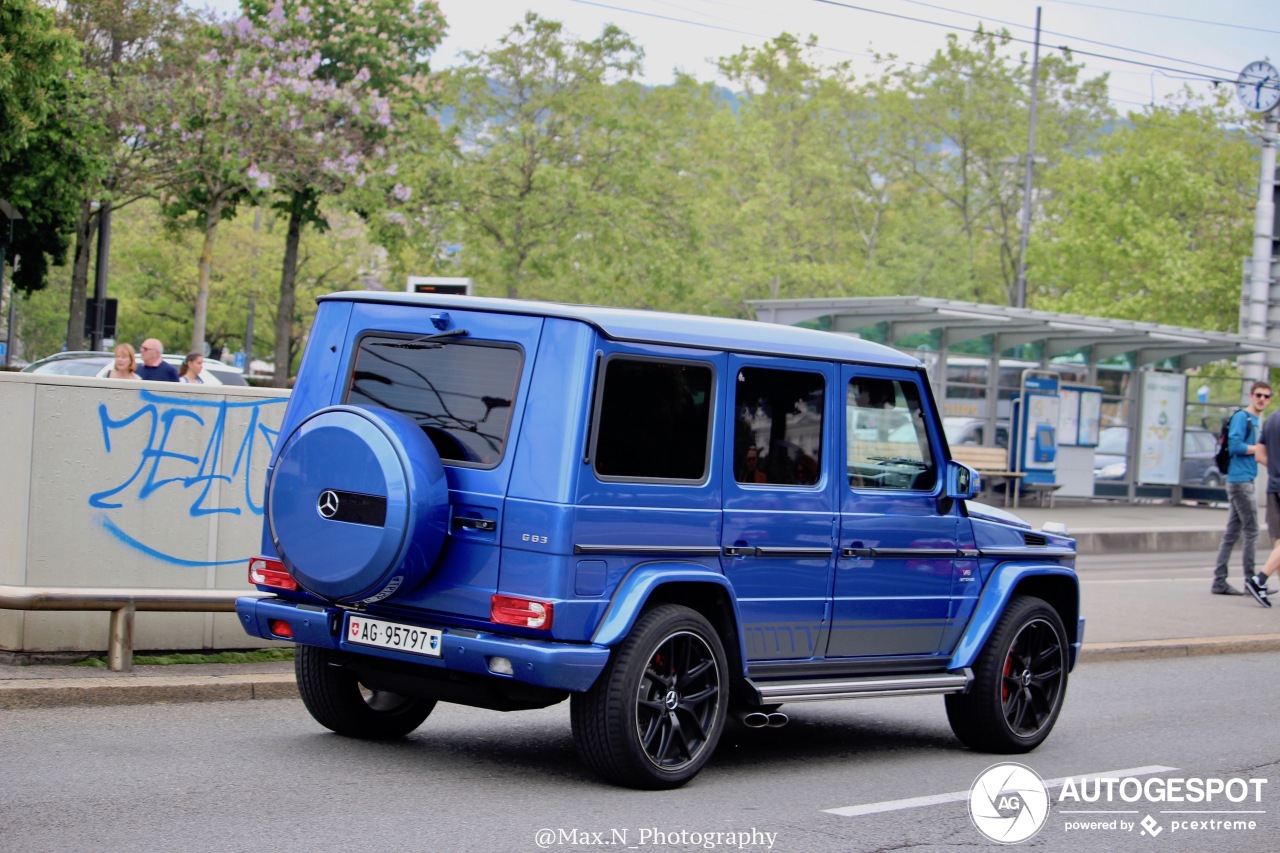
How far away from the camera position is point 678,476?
6539 mm

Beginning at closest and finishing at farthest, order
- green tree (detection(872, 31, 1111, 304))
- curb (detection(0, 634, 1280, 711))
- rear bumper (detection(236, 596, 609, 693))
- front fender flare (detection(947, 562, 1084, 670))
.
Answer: rear bumper (detection(236, 596, 609, 693))
curb (detection(0, 634, 1280, 711))
front fender flare (detection(947, 562, 1084, 670))
green tree (detection(872, 31, 1111, 304))

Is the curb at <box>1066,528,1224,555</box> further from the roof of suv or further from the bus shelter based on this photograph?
the roof of suv

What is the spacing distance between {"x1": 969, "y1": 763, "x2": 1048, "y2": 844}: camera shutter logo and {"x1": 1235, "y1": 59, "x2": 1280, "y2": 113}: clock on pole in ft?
70.9

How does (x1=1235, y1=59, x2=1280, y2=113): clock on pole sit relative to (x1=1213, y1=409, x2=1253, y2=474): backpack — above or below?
above

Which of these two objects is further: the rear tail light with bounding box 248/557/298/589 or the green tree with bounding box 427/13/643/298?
the green tree with bounding box 427/13/643/298

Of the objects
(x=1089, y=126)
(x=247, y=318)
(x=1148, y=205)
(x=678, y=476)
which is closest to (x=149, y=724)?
(x=678, y=476)

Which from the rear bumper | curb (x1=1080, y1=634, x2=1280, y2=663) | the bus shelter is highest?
the bus shelter

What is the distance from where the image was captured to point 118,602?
26.1 ft

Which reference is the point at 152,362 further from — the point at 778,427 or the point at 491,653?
the point at 491,653

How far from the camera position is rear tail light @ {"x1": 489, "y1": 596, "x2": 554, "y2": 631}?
5.99 metres

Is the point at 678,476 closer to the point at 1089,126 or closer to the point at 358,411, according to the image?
the point at 358,411

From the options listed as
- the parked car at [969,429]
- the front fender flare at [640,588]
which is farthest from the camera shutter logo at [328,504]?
the parked car at [969,429]

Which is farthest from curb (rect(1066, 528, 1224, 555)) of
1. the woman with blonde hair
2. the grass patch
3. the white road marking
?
the grass patch

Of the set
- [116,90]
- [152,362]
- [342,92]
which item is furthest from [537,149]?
[152,362]
